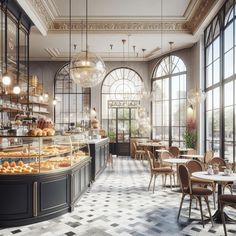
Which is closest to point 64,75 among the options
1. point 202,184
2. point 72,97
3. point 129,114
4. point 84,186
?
point 72,97

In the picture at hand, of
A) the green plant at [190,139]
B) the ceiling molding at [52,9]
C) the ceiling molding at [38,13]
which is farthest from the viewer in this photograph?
the green plant at [190,139]

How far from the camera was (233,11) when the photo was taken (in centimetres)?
700

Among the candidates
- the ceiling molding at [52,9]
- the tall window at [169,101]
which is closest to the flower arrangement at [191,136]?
the tall window at [169,101]

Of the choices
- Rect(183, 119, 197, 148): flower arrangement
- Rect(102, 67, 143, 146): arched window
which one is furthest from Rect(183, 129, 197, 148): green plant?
Rect(102, 67, 143, 146): arched window

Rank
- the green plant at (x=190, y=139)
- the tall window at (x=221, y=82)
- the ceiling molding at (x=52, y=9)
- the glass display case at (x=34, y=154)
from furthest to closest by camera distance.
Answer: the green plant at (x=190, y=139)
the ceiling molding at (x=52, y=9)
the tall window at (x=221, y=82)
the glass display case at (x=34, y=154)

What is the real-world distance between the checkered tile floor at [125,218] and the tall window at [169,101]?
5.57 metres

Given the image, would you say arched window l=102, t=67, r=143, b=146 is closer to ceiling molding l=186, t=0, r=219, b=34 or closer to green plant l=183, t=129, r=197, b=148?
green plant l=183, t=129, r=197, b=148

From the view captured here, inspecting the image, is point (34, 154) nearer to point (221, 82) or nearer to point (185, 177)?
point (185, 177)

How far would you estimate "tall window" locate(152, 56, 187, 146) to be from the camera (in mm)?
11953

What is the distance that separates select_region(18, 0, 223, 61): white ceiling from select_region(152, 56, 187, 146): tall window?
116 cm

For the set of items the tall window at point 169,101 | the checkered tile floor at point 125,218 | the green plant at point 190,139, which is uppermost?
the tall window at point 169,101

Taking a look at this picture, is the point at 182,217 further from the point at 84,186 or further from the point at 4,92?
the point at 4,92

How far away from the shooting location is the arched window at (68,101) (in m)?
14.1

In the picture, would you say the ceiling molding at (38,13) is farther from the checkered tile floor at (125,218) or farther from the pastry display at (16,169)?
the checkered tile floor at (125,218)
